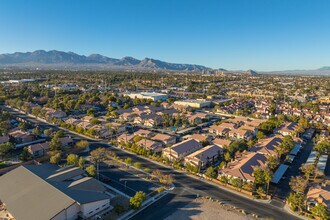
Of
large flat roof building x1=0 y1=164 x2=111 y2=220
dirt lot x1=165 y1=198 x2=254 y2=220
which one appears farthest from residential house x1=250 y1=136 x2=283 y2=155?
large flat roof building x1=0 y1=164 x2=111 y2=220

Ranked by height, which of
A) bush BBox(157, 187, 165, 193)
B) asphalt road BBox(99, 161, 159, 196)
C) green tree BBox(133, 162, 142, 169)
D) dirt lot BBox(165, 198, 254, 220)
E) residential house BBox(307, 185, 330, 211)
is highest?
residential house BBox(307, 185, 330, 211)

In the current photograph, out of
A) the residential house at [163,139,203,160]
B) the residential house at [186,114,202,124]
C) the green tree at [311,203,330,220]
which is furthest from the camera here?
the residential house at [186,114,202,124]

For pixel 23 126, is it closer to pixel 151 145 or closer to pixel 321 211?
pixel 151 145

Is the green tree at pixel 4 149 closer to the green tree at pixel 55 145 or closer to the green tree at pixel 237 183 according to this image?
the green tree at pixel 55 145

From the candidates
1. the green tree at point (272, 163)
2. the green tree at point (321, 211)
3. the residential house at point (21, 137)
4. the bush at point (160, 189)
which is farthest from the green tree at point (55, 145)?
the green tree at point (321, 211)

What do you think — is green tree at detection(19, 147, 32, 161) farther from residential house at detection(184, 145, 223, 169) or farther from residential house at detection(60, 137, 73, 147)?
residential house at detection(184, 145, 223, 169)

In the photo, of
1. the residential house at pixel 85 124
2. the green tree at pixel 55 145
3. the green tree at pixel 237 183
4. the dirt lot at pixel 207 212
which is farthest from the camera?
the residential house at pixel 85 124
